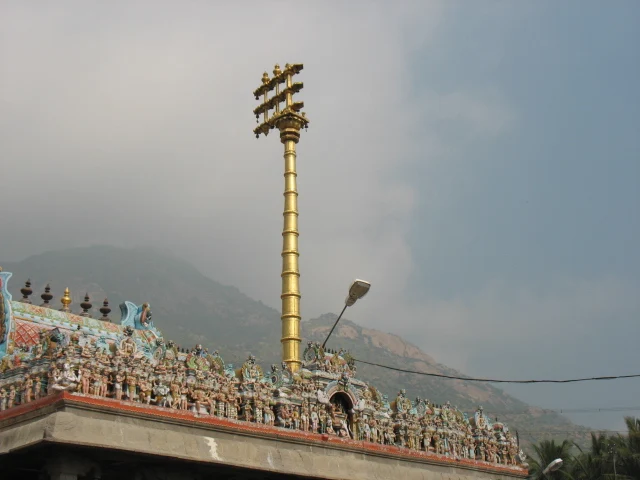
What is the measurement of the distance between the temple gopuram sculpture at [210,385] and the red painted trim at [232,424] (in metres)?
0.20

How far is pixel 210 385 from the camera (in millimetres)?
20172

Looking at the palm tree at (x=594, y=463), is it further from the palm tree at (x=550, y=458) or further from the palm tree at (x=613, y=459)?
the palm tree at (x=550, y=458)

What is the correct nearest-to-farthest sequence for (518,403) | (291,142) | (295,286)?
(295,286)
(291,142)
(518,403)

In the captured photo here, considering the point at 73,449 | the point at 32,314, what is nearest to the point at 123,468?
the point at 73,449

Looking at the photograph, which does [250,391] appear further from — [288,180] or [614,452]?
[614,452]

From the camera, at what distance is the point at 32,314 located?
2262cm

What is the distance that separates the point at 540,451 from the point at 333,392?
62.4 ft

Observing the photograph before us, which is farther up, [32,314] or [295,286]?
[295,286]

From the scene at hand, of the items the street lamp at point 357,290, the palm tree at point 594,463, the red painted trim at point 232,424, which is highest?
the street lamp at point 357,290

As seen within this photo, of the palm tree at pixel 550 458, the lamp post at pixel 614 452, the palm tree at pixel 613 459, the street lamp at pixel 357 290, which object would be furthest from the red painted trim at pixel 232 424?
the palm tree at pixel 550 458

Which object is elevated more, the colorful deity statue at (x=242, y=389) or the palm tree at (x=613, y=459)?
the colorful deity statue at (x=242, y=389)

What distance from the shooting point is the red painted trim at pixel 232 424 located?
1731 centimetres

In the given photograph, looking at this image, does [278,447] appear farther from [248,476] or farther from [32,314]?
[32,314]

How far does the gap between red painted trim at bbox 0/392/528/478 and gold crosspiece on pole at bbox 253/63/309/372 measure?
4468mm
